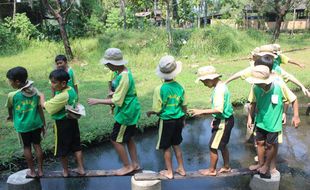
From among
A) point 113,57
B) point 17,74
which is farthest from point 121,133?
point 17,74

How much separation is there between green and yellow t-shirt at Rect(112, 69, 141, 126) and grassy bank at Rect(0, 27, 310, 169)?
302 centimetres

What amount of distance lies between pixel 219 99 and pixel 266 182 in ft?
3.63

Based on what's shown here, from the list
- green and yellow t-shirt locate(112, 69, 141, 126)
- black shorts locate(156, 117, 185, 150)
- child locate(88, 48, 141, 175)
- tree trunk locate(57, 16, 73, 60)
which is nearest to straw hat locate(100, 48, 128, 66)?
child locate(88, 48, 141, 175)

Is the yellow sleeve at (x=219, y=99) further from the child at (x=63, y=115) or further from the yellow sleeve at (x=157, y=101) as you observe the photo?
the child at (x=63, y=115)

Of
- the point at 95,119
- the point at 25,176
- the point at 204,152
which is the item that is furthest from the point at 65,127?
the point at 95,119

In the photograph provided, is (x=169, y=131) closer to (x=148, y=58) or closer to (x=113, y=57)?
(x=113, y=57)

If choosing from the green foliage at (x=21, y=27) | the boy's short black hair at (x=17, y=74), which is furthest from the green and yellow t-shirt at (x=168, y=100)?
the green foliage at (x=21, y=27)

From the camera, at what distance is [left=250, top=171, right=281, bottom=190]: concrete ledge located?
4.03 meters

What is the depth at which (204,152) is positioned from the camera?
5.57m

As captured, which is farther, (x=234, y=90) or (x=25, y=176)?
(x=234, y=90)

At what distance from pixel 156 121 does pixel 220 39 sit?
8.78 meters

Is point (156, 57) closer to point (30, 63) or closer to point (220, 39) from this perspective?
point (220, 39)

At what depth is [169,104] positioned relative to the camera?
155 inches

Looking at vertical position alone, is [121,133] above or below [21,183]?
above
